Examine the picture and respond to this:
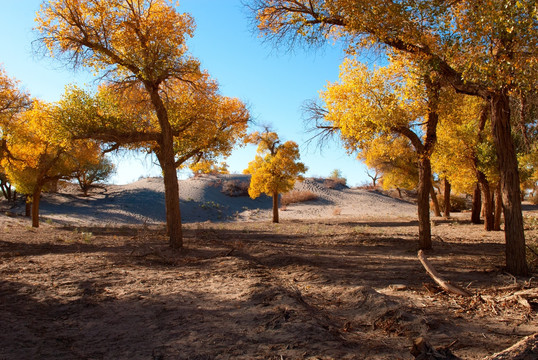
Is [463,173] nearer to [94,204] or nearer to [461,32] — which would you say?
[461,32]

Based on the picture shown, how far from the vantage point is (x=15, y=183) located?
71.0 ft

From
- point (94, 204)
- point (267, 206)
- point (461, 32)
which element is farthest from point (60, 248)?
point (267, 206)

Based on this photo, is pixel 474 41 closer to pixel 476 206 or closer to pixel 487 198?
Answer: pixel 487 198

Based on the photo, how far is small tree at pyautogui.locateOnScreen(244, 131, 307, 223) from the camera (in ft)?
84.1

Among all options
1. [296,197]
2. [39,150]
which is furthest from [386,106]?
[296,197]

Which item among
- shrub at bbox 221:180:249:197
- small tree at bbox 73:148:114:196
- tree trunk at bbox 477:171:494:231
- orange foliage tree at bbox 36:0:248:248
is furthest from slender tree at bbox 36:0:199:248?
shrub at bbox 221:180:249:197

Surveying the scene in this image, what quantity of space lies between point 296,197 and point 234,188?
776 centimetres

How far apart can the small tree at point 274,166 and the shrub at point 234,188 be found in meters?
17.8

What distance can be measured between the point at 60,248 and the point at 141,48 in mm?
6854

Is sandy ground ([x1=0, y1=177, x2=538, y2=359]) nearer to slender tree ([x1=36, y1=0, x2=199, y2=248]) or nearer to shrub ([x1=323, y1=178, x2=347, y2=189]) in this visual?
slender tree ([x1=36, y1=0, x2=199, y2=248])

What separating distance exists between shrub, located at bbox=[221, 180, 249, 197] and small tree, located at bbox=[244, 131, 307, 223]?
17.8m

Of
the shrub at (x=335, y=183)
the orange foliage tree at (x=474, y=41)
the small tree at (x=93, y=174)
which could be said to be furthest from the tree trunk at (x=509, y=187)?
the shrub at (x=335, y=183)

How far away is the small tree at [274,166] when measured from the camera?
25.6 meters

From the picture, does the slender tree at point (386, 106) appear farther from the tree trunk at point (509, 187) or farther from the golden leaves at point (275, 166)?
the golden leaves at point (275, 166)
